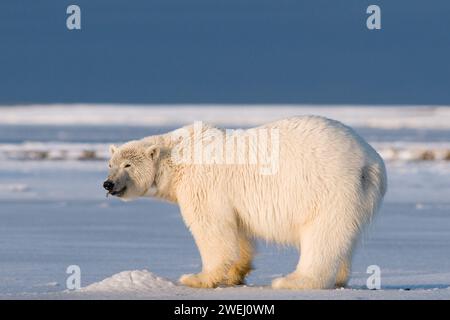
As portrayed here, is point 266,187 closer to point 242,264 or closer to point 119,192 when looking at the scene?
point 242,264

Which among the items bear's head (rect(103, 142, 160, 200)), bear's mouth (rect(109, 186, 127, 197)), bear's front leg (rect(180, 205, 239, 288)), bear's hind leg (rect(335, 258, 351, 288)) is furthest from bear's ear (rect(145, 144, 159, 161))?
bear's hind leg (rect(335, 258, 351, 288))

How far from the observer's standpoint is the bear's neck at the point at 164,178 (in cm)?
704

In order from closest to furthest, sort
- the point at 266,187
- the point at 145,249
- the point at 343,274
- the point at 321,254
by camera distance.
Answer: the point at 321,254, the point at 266,187, the point at 343,274, the point at 145,249

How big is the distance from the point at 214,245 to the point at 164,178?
629 mm

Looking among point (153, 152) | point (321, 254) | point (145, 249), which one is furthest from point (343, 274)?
point (145, 249)

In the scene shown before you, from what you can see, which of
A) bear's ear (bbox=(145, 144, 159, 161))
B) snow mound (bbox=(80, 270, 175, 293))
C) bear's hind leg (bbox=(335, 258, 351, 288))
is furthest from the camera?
bear's ear (bbox=(145, 144, 159, 161))

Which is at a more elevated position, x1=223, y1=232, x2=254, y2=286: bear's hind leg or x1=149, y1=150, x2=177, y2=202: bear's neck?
x1=149, y1=150, x2=177, y2=202: bear's neck

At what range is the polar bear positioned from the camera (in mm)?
6500

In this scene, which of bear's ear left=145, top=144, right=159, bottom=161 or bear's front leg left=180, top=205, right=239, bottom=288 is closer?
bear's front leg left=180, top=205, right=239, bottom=288

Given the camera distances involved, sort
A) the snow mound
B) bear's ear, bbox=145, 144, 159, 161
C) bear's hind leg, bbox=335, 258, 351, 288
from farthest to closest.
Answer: bear's ear, bbox=145, 144, 159, 161, bear's hind leg, bbox=335, 258, 351, 288, the snow mound

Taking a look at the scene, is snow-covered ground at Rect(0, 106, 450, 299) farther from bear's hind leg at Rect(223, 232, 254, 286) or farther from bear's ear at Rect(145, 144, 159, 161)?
bear's ear at Rect(145, 144, 159, 161)

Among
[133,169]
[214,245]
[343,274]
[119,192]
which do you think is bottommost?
[343,274]

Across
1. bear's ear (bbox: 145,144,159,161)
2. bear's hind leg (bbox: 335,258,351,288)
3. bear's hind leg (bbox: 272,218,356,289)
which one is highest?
bear's ear (bbox: 145,144,159,161)

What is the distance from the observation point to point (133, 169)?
7.06 metres
